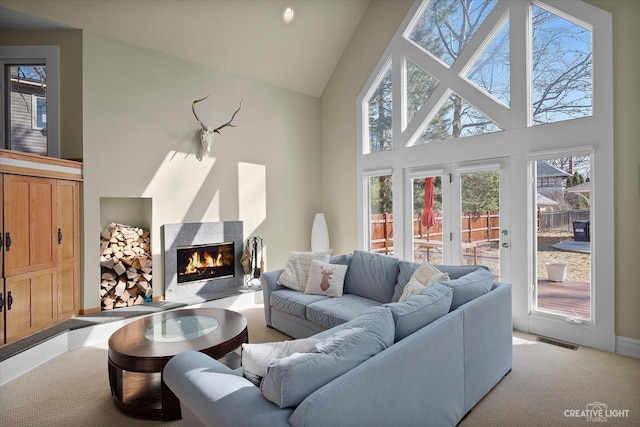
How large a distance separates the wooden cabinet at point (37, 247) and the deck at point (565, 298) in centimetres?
513

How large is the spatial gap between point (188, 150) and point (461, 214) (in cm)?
373

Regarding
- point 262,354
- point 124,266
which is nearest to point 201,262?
point 124,266

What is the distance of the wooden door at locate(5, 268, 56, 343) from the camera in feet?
10.6

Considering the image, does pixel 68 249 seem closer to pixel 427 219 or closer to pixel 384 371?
pixel 384 371

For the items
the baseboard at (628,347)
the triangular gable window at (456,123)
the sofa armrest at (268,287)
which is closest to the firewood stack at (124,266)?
the sofa armrest at (268,287)

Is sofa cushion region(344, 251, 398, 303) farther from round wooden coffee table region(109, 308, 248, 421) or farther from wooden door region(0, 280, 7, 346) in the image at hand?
wooden door region(0, 280, 7, 346)

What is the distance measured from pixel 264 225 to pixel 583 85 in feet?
14.5

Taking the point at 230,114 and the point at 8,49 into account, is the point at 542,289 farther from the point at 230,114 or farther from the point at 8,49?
the point at 8,49

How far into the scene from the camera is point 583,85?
352 centimetres

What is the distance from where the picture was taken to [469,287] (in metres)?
2.56

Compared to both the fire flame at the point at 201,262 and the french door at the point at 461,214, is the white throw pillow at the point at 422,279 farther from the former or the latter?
the fire flame at the point at 201,262

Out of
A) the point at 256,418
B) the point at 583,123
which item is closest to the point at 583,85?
the point at 583,123

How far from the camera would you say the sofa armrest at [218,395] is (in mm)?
1311

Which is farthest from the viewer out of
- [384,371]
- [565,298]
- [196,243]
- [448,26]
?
[196,243]
